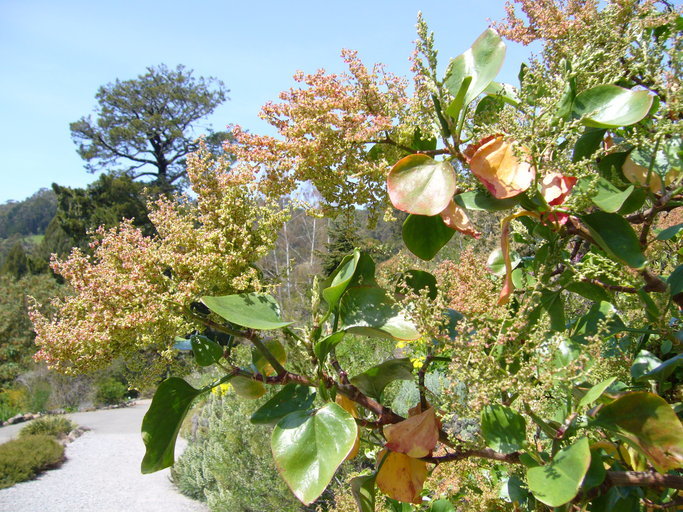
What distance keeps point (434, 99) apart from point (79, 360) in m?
0.59

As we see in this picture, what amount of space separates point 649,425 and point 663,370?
19cm

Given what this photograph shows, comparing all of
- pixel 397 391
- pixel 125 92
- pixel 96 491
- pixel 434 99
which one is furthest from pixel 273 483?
pixel 125 92

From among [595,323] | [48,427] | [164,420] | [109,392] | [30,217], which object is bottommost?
[109,392]

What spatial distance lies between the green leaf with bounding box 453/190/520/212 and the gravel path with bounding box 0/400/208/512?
24.2ft

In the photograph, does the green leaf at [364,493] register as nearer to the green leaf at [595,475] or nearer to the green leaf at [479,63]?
the green leaf at [595,475]

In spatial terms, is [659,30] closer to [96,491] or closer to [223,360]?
[223,360]

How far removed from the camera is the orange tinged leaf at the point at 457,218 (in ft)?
2.26

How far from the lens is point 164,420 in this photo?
726 millimetres

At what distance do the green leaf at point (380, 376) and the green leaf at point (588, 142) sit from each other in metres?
0.41

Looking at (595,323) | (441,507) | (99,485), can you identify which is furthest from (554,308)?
(99,485)

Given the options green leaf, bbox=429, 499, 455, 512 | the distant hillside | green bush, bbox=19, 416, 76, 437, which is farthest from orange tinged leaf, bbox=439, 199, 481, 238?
the distant hillside

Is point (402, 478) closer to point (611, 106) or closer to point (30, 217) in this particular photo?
point (611, 106)

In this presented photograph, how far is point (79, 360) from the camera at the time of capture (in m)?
0.70

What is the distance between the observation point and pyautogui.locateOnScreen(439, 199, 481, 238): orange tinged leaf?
0.69 meters
